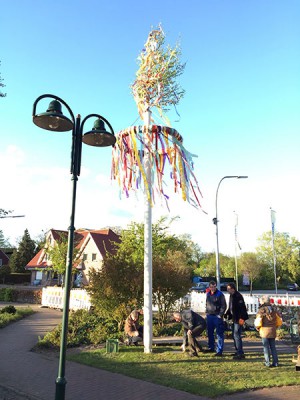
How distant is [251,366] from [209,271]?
172 feet

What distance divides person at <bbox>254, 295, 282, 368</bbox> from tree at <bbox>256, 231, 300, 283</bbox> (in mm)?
49554

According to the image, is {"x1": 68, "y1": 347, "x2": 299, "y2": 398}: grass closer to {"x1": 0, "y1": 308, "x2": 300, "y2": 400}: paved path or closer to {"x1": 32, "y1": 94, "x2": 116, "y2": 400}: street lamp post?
{"x1": 0, "y1": 308, "x2": 300, "y2": 400}: paved path

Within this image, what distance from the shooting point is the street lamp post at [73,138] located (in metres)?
5.04

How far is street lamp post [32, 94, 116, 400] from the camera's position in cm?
504

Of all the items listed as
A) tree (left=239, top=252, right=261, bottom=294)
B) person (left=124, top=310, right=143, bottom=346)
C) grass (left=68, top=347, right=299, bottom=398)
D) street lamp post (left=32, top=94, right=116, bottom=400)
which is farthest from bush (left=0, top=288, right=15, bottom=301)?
tree (left=239, top=252, right=261, bottom=294)

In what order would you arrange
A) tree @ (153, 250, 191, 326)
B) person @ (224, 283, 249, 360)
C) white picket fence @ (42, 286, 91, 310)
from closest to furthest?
person @ (224, 283, 249, 360), tree @ (153, 250, 191, 326), white picket fence @ (42, 286, 91, 310)

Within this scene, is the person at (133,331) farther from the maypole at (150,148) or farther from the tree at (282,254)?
the tree at (282,254)

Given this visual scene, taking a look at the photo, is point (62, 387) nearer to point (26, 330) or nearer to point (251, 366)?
point (251, 366)

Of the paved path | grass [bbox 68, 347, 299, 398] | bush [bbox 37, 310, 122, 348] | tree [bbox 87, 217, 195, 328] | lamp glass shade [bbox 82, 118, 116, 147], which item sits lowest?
the paved path

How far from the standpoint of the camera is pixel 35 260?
52531 mm

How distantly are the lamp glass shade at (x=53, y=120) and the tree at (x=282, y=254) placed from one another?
54224 mm

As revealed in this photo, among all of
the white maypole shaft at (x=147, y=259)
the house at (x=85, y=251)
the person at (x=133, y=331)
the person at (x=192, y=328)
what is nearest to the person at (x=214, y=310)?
the person at (x=192, y=328)

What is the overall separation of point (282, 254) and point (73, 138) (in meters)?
54.5

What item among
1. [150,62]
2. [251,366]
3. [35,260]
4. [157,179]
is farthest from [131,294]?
[35,260]
